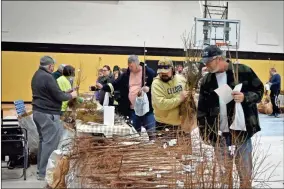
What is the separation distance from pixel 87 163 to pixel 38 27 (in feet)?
33.8

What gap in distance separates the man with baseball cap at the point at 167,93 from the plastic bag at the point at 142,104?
2.18ft

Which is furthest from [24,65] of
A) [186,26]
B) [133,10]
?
[186,26]

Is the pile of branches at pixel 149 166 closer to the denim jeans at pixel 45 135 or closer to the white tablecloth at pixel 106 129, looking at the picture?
the white tablecloth at pixel 106 129

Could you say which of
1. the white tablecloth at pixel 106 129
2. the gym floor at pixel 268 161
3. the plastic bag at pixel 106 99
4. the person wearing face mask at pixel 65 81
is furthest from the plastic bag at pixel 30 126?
the white tablecloth at pixel 106 129

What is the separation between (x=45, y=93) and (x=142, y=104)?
3.13ft

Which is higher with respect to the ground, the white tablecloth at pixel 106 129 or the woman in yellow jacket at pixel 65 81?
the woman in yellow jacket at pixel 65 81

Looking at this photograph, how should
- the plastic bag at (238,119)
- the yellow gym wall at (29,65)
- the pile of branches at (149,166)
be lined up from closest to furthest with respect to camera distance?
1. the pile of branches at (149,166)
2. the plastic bag at (238,119)
3. the yellow gym wall at (29,65)

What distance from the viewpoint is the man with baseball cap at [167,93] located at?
2973 millimetres

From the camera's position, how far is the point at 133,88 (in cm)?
410

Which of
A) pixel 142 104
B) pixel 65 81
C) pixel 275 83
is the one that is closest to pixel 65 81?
pixel 65 81

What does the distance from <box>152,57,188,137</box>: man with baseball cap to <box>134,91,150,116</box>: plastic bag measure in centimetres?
67

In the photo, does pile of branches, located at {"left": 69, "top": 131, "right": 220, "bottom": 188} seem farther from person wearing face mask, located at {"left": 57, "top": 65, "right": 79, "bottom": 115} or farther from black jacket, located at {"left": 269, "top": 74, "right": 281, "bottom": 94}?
black jacket, located at {"left": 269, "top": 74, "right": 281, "bottom": 94}

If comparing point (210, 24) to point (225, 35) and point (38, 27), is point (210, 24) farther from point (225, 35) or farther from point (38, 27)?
point (38, 27)

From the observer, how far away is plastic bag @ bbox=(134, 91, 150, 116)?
3812 mm
